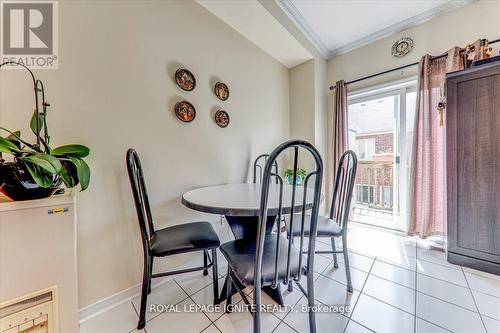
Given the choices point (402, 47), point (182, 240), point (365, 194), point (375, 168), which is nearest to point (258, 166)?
point (182, 240)

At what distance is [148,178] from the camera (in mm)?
1543

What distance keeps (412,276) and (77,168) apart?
2539 millimetres

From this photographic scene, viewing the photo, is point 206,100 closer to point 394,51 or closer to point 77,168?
point 77,168

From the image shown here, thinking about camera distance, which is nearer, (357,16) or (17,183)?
(17,183)

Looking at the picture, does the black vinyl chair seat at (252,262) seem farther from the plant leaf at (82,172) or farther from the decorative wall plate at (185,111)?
the decorative wall plate at (185,111)

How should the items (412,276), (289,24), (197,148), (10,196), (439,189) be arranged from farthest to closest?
(289,24) → (439,189) → (197,148) → (412,276) → (10,196)

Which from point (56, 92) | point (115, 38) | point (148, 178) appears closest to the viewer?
point (56, 92)

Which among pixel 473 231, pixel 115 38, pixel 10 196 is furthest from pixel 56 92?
pixel 473 231

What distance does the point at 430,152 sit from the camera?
2.20 meters

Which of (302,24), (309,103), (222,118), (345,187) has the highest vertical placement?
(302,24)

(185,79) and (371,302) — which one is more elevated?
(185,79)

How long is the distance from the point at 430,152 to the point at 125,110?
3.07m

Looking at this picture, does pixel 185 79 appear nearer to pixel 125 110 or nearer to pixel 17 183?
pixel 125 110

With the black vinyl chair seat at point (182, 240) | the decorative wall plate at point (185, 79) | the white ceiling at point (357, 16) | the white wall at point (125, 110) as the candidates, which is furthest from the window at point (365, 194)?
the decorative wall plate at point (185, 79)
